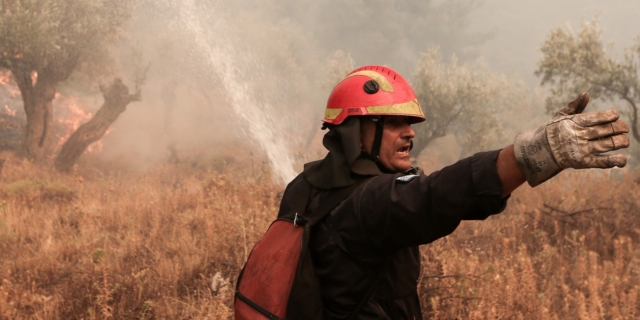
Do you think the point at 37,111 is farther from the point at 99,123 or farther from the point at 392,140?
the point at 392,140

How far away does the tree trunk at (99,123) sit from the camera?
51.2 ft

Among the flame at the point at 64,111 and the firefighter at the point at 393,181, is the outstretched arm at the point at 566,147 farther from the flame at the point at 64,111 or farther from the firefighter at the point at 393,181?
the flame at the point at 64,111

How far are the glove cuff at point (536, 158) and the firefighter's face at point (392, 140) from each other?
30.6 inches

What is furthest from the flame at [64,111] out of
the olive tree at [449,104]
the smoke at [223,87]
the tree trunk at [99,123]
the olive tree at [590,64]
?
the olive tree at [590,64]

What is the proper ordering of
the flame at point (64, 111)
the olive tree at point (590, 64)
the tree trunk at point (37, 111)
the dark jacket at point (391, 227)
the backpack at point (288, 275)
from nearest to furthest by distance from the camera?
1. the dark jacket at point (391, 227)
2. the backpack at point (288, 275)
3. the olive tree at point (590, 64)
4. the tree trunk at point (37, 111)
5. the flame at point (64, 111)

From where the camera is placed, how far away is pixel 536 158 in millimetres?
1436

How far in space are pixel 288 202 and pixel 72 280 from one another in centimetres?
393

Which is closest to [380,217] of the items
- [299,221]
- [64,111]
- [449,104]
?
[299,221]

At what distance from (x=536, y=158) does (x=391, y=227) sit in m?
0.55

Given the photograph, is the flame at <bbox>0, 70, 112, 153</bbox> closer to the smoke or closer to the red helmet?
the smoke

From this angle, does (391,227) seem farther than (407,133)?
No

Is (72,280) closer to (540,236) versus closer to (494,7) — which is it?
(540,236)

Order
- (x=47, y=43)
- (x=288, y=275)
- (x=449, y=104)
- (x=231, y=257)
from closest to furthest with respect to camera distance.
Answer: (x=288, y=275)
(x=231, y=257)
(x=47, y=43)
(x=449, y=104)

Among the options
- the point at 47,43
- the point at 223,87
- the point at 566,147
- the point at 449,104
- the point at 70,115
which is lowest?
the point at 566,147
